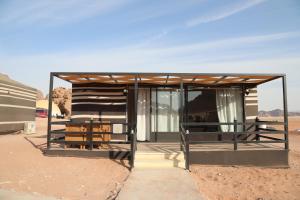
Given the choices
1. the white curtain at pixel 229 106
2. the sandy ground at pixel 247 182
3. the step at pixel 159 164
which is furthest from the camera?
the white curtain at pixel 229 106

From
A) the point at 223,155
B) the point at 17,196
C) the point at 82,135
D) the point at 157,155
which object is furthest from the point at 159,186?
the point at 82,135

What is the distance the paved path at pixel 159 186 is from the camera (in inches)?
212

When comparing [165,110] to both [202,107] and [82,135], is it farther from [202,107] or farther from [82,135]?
[82,135]

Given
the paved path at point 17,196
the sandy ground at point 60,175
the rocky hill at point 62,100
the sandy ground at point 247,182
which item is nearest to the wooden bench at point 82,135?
the sandy ground at point 60,175

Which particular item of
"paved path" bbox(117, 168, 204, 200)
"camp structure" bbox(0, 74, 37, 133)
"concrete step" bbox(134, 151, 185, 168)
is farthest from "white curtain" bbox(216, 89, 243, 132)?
"camp structure" bbox(0, 74, 37, 133)

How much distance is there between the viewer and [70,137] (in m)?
9.23

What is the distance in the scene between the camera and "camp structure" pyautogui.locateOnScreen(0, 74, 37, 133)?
600 inches

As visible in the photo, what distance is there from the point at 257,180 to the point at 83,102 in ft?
22.8

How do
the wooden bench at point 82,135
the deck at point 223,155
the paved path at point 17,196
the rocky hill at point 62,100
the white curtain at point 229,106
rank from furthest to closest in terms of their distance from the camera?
the rocky hill at point 62,100 → the white curtain at point 229,106 → the wooden bench at point 82,135 → the deck at point 223,155 → the paved path at point 17,196

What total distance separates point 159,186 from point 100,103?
19.1ft

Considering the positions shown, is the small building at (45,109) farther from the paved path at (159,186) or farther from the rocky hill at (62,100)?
the paved path at (159,186)

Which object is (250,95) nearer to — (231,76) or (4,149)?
(231,76)

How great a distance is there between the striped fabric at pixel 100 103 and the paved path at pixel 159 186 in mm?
4049

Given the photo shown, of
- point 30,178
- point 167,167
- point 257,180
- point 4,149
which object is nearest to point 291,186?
point 257,180
